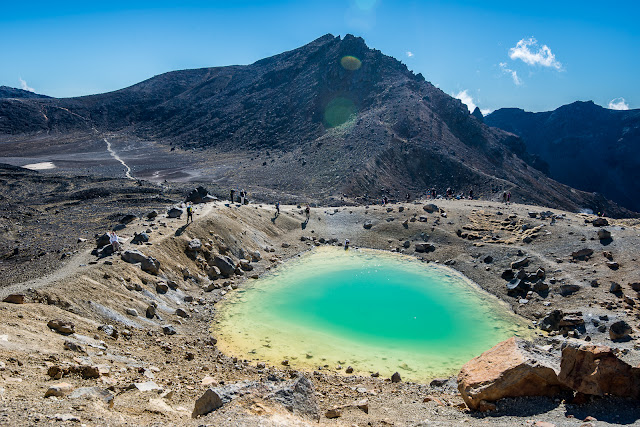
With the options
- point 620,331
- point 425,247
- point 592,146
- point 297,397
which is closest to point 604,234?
point 620,331

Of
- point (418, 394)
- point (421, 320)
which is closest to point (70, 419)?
point (418, 394)

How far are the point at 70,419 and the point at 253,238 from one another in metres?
25.8

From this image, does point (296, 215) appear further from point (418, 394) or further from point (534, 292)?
point (418, 394)

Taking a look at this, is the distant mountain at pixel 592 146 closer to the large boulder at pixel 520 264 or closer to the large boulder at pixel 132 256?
the large boulder at pixel 520 264

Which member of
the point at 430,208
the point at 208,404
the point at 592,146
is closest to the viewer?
the point at 208,404

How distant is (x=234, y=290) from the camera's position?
26.7 metres

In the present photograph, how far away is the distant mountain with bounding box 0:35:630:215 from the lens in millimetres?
68812

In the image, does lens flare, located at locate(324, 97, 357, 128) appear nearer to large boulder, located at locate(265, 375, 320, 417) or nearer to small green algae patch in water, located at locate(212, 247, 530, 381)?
small green algae patch in water, located at locate(212, 247, 530, 381)

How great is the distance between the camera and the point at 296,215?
41.1 m

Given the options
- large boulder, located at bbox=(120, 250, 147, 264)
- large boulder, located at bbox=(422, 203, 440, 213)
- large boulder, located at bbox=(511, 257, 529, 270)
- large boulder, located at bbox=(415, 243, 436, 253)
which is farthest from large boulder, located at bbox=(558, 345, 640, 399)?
large boulder, located at bbox=(422, 203, 440, 213)

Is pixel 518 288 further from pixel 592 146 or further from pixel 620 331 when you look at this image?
pixel 592 146

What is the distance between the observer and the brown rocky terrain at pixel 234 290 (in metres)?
10.7

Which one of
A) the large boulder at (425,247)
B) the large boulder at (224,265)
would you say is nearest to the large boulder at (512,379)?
the large boulder at (224,265)

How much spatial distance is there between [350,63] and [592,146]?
104 m
